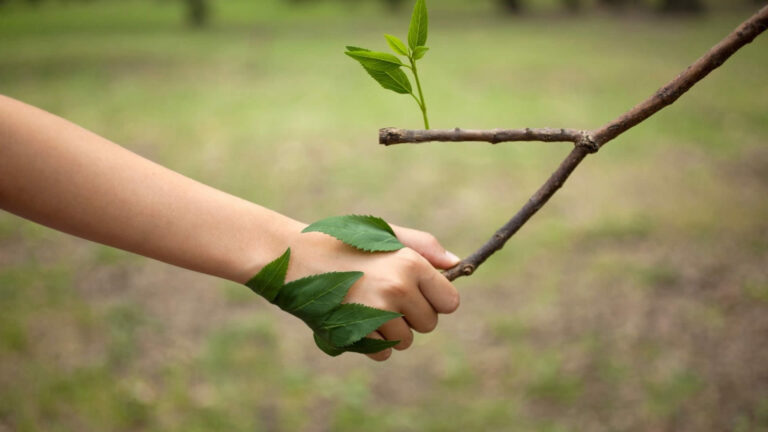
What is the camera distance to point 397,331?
1.05m

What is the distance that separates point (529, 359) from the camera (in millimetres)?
3256

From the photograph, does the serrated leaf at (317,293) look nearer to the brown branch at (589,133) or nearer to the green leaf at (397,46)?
the brown branch at (589,133)

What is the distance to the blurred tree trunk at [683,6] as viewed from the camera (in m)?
14.5

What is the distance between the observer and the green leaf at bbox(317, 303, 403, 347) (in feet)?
3.06

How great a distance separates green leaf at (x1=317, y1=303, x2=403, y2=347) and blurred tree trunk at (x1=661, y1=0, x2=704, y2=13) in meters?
16.3

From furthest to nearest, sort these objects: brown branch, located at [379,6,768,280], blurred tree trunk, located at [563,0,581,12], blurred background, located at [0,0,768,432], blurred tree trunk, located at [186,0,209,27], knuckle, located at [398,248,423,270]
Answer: blurred tree trunk, located at [563,0,581,12] < blurred tree trunk, located at [186,0,209,27] < blurred background, located at [0,0,768,432] < knuckle, located at [398,248,423,270] < brown branch, located at [379,6,768,280]

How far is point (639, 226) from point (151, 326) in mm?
3533

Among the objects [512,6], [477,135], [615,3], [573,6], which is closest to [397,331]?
[477,135]

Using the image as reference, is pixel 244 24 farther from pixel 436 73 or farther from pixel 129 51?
pixel 436 73

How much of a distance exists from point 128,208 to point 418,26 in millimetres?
599

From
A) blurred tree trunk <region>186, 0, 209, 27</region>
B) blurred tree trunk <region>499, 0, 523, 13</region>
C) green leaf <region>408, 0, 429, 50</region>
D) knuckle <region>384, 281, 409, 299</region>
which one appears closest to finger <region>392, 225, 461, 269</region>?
knuckle <region>384, 281, 409, 299</region>

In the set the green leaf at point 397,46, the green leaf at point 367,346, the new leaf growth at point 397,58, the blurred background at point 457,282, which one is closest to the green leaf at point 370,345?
the green leaf at point 367,346

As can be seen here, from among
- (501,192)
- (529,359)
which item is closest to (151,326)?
(529,359)

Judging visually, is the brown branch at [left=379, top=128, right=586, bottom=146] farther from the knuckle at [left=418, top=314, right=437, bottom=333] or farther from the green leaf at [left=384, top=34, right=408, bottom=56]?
the knuckle at [left=418, top=314, right=437, bottom=333]
